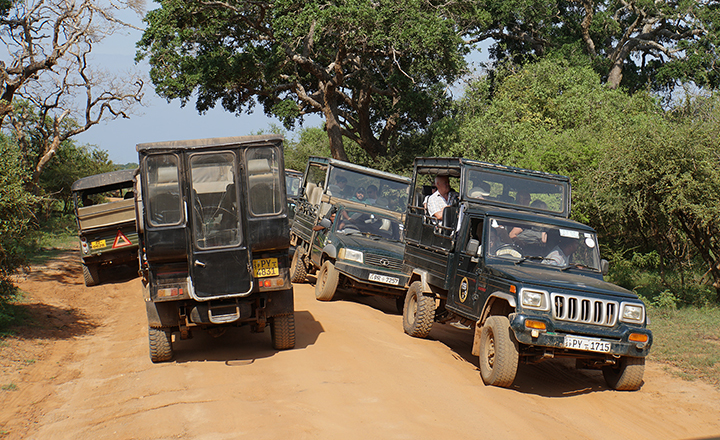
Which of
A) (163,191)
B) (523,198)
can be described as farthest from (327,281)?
(163,191)

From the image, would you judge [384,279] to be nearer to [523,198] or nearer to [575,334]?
[523,198]

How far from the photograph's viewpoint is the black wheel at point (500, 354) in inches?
270

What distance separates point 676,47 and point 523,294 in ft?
105

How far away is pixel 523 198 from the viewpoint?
916cm

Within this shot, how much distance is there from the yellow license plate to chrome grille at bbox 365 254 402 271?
142 inches

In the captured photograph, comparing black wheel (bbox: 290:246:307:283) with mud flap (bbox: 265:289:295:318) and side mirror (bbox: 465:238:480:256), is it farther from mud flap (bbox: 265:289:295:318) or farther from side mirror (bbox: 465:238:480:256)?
side mirror (bbox: 465:238:480:256)

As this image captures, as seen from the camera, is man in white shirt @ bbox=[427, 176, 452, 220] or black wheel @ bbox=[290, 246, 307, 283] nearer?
man in white shirt @ bbox=[427, 176, 452, 220]

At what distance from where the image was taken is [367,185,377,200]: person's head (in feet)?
43.7

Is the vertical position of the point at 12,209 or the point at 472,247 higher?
the point at 12,209

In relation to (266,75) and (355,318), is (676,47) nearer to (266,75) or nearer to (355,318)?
(266,75)

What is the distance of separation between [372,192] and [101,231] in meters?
6.85

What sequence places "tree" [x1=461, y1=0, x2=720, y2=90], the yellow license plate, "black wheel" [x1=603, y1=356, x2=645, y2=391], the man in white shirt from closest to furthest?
"black wheel" [x1=603, y1=356, x2=645, y2=391], the yellow license plate, the man in white shirt, "tree" [x1=461, y1=0, x2=720, y2=90]

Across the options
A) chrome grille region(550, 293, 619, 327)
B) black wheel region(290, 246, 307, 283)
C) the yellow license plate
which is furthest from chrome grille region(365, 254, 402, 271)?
chrome grille region(550, 293, 619, 327)

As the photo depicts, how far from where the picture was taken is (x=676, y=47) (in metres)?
33.0
